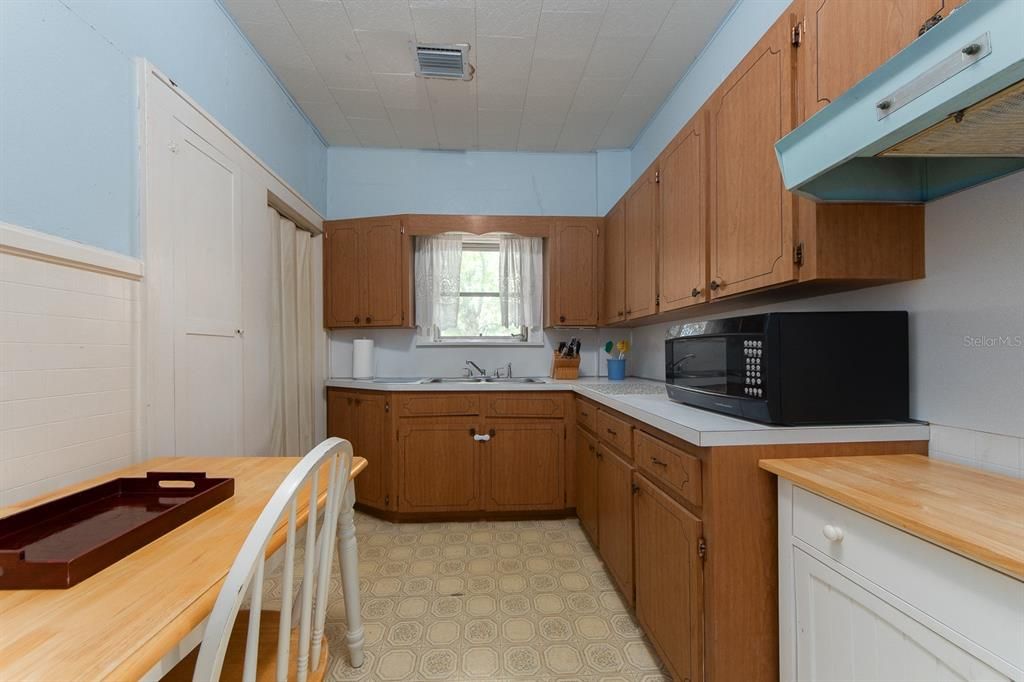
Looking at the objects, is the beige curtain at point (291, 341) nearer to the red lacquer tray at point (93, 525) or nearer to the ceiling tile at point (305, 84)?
the ceiling tile at point (305, 84)

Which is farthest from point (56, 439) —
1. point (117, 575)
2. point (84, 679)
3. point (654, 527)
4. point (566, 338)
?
point (566, 338)

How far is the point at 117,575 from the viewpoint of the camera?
26.2 inches

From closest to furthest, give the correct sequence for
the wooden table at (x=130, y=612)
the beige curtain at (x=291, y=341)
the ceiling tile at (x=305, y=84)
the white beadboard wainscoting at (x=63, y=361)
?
the wooden table at (x=130, y=612)
the white beadboard wainscoting at (x=63, y=361)
the ceiling tile at (x=305, y=84)
the beige curtain at (x=291, y=341)

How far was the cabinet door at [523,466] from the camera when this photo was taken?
2818 mm

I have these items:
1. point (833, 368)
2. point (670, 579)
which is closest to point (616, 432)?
point (670, 579)

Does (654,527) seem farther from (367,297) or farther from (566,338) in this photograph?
(367,297)

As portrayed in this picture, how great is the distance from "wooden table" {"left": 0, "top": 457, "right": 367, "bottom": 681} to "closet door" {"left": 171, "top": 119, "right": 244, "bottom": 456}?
0.84 metres

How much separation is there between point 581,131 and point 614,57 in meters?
0.80

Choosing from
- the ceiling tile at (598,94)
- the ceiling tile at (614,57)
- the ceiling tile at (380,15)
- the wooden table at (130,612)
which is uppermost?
the ceiling tile at (380,15)

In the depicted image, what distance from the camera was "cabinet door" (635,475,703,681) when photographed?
1216mm

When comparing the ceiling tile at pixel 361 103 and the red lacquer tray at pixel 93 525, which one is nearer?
the red lacquer tray at pixel 93 525

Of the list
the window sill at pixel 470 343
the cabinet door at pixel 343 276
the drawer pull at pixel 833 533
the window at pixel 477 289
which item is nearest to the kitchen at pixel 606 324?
the drawer pull at pixel 833 533

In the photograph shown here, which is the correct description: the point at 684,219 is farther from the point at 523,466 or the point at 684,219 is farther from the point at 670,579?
the point at 523,466

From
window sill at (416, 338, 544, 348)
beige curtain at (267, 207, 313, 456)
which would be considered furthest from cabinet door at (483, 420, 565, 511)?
beige curtain at (267, 207, 313, 456)
